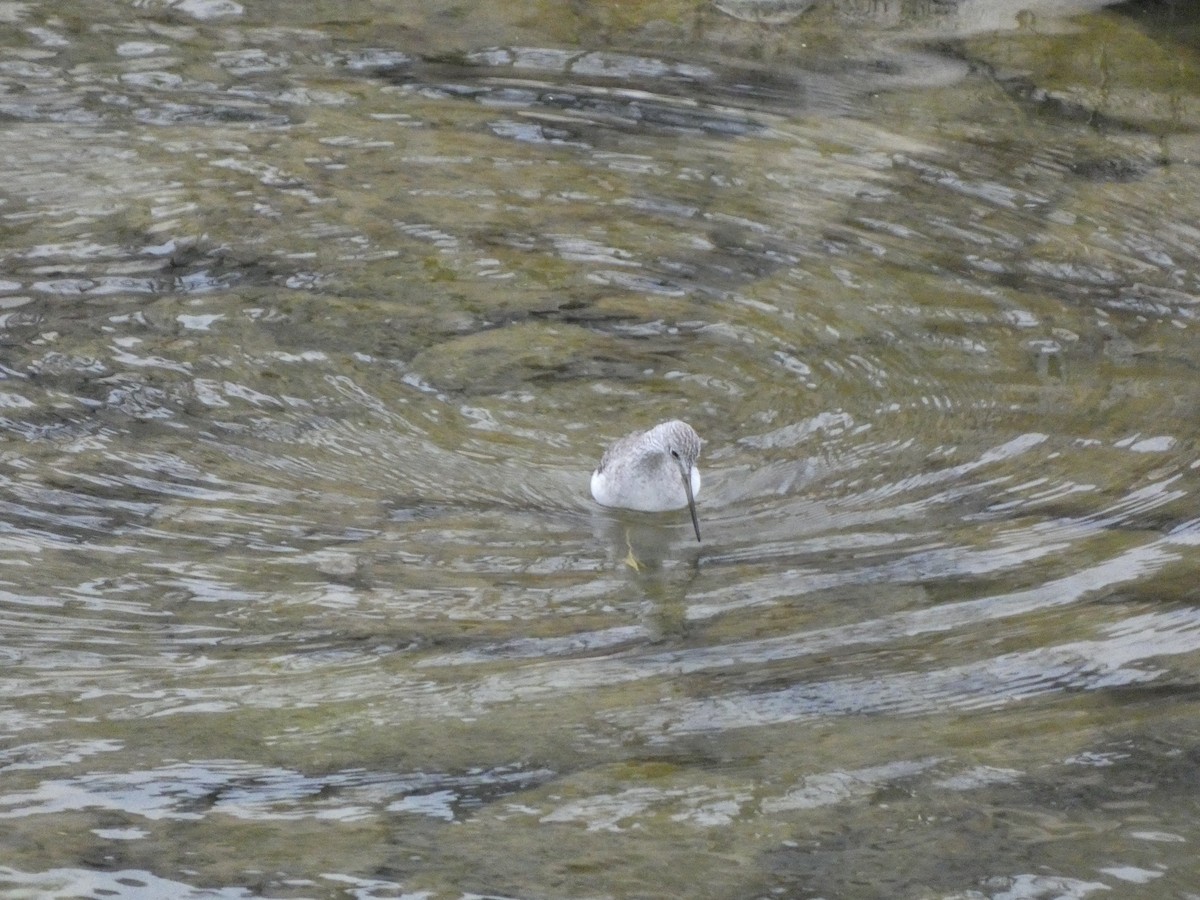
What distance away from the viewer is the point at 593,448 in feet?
25.3

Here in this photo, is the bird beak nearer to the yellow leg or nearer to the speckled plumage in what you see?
the speckled plumage

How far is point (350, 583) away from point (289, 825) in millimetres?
1587

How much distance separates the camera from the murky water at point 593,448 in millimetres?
4867

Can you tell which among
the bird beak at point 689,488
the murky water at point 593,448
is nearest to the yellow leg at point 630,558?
the murky water at point 593,448

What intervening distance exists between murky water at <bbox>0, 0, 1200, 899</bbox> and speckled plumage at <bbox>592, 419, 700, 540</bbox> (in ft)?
0.46

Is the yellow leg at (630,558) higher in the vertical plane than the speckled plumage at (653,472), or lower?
lower

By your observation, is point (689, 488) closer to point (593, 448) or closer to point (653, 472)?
point (653, 472)

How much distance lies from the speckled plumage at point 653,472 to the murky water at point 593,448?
0.46 feet

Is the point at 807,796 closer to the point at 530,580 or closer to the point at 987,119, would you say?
the point at 530,580

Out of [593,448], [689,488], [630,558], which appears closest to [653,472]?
[689,488]

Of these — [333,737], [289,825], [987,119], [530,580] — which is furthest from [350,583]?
[987,119]

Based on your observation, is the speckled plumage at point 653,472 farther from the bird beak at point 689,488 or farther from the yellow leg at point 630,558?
the yellow leg at point 630,558

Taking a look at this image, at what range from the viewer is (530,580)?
6.37m

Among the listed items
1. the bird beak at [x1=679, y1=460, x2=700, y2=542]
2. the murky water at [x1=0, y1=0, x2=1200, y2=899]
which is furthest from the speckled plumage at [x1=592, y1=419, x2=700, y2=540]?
the murky water at [x1=0, y1=0, x2=1200, y2=899]
